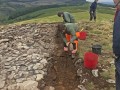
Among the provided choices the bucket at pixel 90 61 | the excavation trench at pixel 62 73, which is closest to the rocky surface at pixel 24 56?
the excavation trench at pixel 62 73

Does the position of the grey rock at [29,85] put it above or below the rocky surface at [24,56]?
below

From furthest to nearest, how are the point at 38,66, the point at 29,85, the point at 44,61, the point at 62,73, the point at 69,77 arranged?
the point at 44,61 < the point at 38,66 < the point at 62,73 < the point at 69,77 < the point at 29,85

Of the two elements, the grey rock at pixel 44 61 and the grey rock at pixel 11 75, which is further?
the grey rock at pixel 44 61

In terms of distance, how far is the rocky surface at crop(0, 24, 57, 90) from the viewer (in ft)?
45.1

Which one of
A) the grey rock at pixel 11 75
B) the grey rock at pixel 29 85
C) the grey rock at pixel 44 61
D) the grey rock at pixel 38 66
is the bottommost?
the grey rock at pixel 29 85

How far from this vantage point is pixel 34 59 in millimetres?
16156

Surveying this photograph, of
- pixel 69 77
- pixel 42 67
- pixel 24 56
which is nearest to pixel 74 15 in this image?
pixel 24 56

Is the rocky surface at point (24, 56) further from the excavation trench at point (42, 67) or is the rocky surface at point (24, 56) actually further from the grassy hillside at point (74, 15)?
the grassy hillside at point (74, 15)

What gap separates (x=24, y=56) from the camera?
16.7 m

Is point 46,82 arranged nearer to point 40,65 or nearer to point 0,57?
point 40,65

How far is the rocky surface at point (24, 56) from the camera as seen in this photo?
13.7m

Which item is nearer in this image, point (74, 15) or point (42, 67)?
point (42, 67)

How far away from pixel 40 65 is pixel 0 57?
2654 mm

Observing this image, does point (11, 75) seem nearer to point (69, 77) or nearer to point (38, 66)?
point (38, 66)
